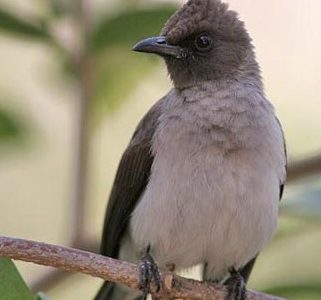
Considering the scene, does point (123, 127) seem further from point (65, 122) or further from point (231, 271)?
point (231, 271)

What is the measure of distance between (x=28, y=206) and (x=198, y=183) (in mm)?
2815

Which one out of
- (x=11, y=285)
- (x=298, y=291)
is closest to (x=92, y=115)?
(x=298, y=291)

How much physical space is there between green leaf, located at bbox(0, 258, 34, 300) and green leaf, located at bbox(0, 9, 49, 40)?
1220 millimetres

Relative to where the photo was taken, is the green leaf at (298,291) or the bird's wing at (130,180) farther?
the bird's wing at (130,180)

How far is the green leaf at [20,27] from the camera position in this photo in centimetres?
428

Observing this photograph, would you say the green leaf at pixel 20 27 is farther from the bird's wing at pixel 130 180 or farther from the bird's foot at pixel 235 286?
the bird's foot at pixel 235 286

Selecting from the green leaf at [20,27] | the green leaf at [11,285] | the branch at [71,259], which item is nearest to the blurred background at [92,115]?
the green leaf at [20,27]

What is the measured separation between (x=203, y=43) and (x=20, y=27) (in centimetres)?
70

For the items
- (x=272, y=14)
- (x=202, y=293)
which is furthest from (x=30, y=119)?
(x=272, y=14)

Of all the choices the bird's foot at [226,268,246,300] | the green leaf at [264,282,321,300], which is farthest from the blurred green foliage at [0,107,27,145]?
the green leaf at [264,282,321,300]

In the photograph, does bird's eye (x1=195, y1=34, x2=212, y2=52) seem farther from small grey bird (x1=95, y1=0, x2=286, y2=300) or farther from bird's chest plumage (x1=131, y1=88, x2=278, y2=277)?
bird's chest plumage (x1=131, y1=88, x2=278, y2=277)

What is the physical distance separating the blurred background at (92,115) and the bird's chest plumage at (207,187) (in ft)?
0.48

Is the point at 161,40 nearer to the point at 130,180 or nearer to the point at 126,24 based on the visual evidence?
the point at 126,24

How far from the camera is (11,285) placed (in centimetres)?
325
